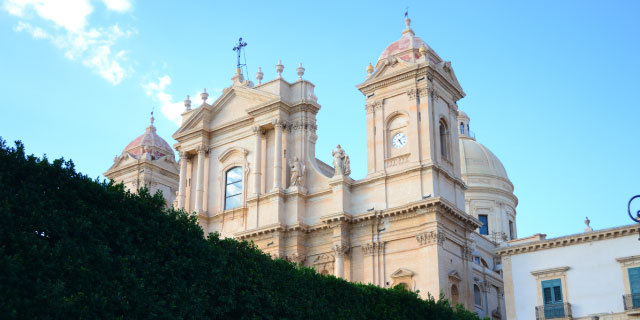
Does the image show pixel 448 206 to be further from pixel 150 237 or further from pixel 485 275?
pixel 150 237

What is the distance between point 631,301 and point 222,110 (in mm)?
20575

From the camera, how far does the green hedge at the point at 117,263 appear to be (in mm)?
15797

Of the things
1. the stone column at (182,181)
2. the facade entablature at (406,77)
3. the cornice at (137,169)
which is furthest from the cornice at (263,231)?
the cornice at (137,169)

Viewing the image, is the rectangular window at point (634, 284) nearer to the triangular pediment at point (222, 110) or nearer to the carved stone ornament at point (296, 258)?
the carved stone ornament at point (296, 258)

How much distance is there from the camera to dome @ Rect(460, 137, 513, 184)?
182 ft

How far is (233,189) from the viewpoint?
3828cm

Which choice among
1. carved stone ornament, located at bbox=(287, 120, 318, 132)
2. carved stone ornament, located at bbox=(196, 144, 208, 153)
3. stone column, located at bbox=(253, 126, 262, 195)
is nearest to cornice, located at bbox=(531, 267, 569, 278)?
carved stone ornament, located at bbox=(287, 120, 318, 132)

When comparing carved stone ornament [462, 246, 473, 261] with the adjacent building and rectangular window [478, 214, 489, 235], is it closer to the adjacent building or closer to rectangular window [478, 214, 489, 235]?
the adjacent building

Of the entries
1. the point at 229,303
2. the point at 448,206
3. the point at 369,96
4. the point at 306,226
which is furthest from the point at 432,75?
the point at 229,303

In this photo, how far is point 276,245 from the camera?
1358 inches

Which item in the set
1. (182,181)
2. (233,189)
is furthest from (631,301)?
(182,181)

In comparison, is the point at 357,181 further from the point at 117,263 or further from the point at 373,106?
the point at 117,263

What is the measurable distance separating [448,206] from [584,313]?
6485 millimetres

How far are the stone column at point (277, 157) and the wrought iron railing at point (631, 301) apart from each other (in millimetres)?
14793
